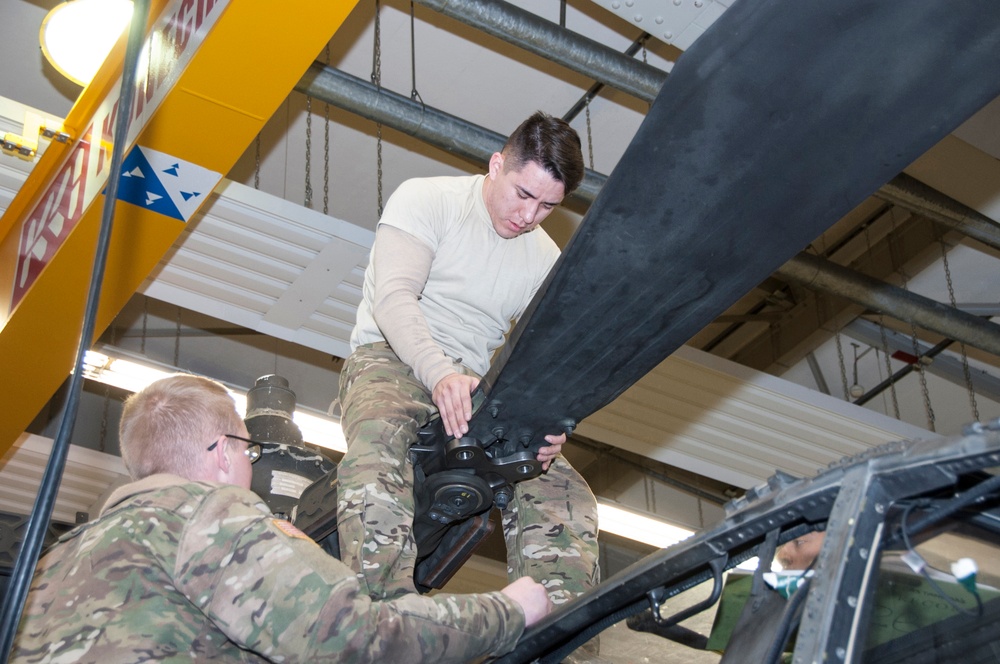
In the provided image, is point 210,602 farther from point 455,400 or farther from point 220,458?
point 455,400

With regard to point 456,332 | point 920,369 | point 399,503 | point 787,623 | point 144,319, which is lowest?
point 787,623

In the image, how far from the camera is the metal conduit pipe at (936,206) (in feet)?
22.4

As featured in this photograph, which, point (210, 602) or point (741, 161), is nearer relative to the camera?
point (210, 602)

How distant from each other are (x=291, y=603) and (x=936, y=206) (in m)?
5.87

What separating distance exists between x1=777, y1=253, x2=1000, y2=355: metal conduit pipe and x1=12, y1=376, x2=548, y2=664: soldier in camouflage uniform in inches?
203

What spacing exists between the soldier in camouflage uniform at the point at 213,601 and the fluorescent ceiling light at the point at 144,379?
3316 millimetres

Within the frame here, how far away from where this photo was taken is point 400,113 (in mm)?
5965

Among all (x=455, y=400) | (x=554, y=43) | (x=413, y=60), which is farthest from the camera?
(x=413, y=60)

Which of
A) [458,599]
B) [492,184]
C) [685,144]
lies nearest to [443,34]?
[492,184]

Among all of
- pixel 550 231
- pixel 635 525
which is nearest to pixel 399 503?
pixel 635 525

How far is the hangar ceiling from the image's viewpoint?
5.79 metres

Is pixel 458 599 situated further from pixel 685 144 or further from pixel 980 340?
pixel 980 340

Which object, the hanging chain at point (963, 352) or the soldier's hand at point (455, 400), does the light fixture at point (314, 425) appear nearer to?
the soldier's hand at point (455, 400)

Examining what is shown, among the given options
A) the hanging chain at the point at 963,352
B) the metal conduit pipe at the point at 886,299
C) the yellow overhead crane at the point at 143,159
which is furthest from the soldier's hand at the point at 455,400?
the hanging chain at the point at 963,352
